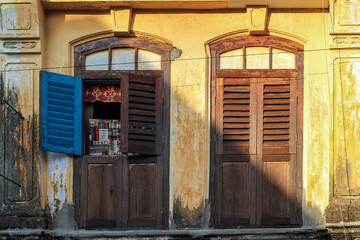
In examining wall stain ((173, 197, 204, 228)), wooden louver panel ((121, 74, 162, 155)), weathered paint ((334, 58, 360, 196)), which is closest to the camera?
weathered paint ((334, 58, 360, 196))

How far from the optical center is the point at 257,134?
8688 mm

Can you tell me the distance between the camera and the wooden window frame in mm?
8695

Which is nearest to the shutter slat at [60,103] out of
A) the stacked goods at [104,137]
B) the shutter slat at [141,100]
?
the stacked goods at [104,137]

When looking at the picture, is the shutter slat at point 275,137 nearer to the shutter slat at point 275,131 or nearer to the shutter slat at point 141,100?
the shutter slat at point 275,131

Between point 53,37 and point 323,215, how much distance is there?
4.45 meters

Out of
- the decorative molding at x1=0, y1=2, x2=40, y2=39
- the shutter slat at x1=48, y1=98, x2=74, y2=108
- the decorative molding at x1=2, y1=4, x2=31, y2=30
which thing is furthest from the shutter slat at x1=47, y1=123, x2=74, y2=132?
the decorative molding at x1=2, y1=4, x2=31, y2=30

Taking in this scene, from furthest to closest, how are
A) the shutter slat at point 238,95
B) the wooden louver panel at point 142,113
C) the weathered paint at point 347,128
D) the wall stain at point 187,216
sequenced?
1. the shutter slat at point 238,95
2. the wall stain at point 187,216
3. the wooden louver panel at point 142,113
4. the weathered paint at point 347,128

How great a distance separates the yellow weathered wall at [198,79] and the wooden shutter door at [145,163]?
0.21 metres

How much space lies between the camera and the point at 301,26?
342 inches

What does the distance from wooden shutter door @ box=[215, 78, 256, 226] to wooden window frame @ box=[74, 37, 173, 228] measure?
27.6 inches

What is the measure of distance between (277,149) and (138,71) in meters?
2.21

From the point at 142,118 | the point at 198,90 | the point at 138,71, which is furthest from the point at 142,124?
the point at 198,90

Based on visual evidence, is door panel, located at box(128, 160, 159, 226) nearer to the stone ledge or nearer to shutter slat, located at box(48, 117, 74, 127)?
the stone ledge

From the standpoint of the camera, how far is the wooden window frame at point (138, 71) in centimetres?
870
